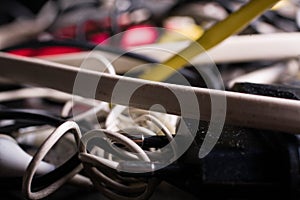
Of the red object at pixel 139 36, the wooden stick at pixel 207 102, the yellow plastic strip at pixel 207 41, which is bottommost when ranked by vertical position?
the red object at pixel 139 36

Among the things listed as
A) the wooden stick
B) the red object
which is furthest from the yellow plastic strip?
the red object

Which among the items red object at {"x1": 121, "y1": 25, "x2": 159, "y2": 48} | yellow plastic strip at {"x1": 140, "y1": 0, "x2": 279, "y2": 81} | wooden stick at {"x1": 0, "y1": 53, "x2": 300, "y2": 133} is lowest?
red object at {"x1": 121, "y1": 25, "x2": 159, "y2": 48}

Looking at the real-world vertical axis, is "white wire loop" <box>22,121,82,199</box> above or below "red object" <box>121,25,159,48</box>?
above

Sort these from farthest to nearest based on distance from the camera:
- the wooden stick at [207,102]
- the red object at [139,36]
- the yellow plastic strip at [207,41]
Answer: the red object at [139,36]
the yellow plastic strip at [207,41]
the wooden stick at [207,102]

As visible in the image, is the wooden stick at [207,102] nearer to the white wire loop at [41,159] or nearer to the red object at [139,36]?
the white wire loop at [41,159]

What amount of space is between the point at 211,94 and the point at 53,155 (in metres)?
0.16

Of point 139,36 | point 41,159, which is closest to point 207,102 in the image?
point 41,159

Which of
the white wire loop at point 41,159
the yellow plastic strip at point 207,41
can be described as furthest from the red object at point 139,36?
the white wire loop at point 41,159

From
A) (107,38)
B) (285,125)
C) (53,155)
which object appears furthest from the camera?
(107,38)

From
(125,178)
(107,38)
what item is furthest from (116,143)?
(107,38)

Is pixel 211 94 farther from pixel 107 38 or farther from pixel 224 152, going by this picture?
pixel 107 38

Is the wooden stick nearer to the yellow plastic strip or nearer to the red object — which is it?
the yellow plastic strip

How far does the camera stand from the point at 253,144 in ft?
0.78

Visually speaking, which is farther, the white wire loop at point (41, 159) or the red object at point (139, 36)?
the red object at point (139, 36)
